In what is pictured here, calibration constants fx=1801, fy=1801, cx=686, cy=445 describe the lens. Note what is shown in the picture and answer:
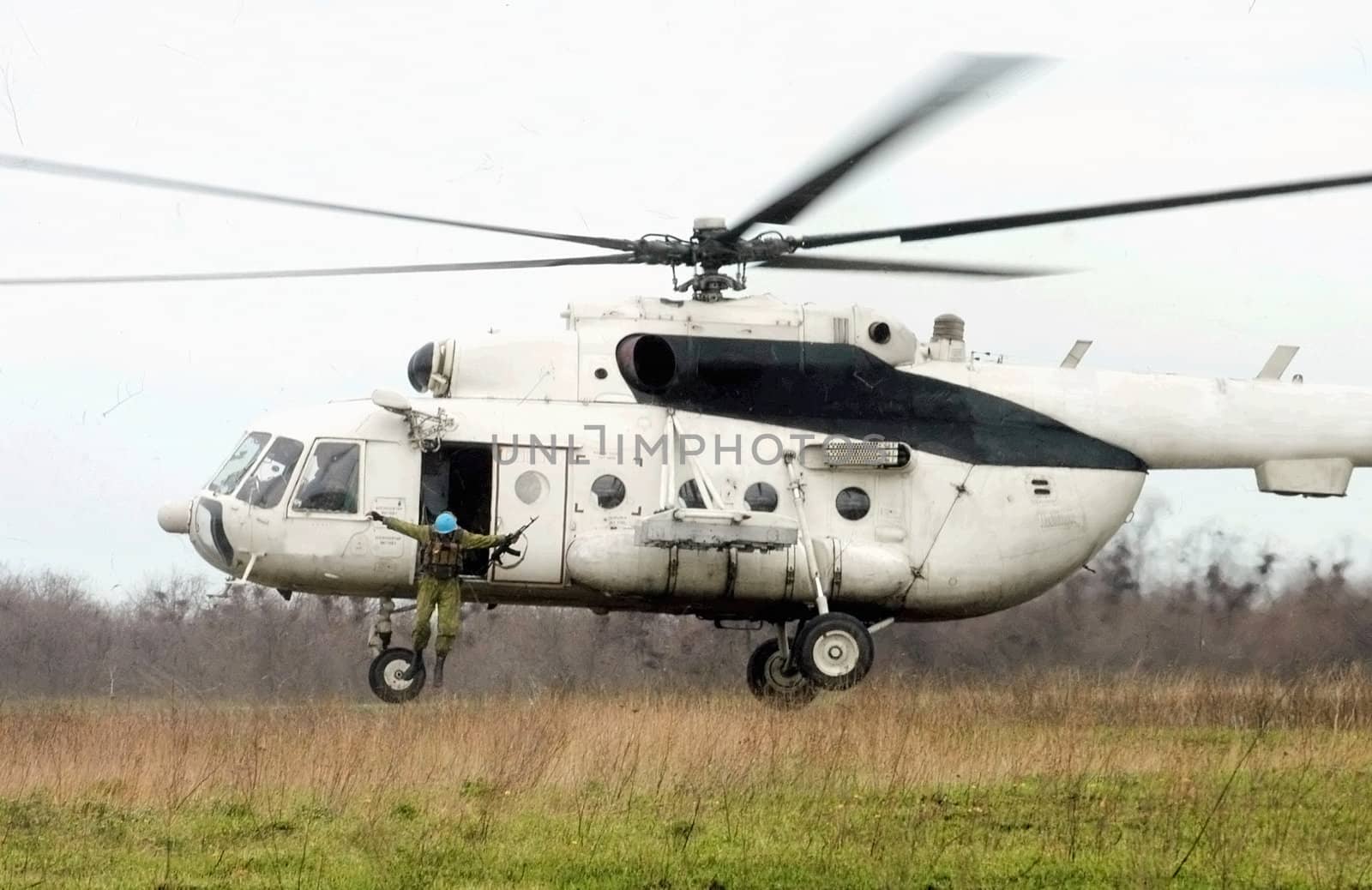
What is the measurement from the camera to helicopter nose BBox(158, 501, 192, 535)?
1645 cm

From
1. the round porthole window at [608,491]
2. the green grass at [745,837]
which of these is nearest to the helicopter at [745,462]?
the round porthole window at [608,491]

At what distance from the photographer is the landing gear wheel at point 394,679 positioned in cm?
1572

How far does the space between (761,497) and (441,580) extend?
2.88m

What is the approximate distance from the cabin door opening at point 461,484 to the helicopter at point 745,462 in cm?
2

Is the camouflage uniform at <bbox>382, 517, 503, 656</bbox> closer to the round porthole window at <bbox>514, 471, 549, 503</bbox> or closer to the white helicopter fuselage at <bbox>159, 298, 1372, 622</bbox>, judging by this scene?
the white helicopter fuselage at <bbox>159, 298, 1372, 622</bbox>

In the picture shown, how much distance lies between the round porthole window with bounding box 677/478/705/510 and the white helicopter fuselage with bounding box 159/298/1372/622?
24 millimetres

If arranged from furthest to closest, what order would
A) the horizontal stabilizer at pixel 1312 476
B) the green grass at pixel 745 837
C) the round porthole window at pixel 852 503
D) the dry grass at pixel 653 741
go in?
1. the horizontal stabilizer at pixel 1312 476
2. the round porthole window at pixel 852 503
3. the dry grass at pixel 653 741
4. the green grass at pixel 745 837

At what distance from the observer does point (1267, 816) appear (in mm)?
9188

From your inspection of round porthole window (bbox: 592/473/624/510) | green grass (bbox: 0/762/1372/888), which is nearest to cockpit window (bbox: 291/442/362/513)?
round porthole window (bbox: 592/473/624/510)

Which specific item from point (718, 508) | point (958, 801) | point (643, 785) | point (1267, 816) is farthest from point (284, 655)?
point (1267, 816)

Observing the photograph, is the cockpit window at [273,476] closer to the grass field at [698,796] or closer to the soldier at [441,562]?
the soldier at [441,562]

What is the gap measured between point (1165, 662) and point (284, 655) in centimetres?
1009

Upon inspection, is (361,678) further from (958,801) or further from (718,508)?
(958,801)

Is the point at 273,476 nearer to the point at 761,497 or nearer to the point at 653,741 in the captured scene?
the point at 761,497
